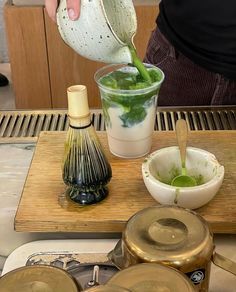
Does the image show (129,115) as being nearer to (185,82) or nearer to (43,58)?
(185,82)

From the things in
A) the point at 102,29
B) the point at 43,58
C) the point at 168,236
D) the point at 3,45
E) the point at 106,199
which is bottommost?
the point at 3,45

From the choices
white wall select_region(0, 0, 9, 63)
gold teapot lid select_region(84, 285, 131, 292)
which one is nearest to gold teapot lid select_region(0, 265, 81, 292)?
gold teapot lid select_region(84, 285, 131, 292)

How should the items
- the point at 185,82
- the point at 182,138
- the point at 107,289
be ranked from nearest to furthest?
the point at 107,289 < the point at 182,138 < the point at 185,82

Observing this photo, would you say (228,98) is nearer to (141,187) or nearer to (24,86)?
(141,187)

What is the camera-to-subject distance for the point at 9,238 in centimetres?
94

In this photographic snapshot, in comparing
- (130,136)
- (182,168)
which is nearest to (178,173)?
(182,168)

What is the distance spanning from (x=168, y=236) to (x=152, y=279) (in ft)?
0.34

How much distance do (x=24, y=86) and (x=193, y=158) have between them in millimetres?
1358

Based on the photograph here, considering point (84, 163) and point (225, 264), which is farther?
point (84, 163)

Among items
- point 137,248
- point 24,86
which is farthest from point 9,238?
point 24,86

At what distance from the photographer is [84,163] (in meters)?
0.93

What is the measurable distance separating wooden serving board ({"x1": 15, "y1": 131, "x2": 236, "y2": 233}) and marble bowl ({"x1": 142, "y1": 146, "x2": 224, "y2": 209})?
4 cm

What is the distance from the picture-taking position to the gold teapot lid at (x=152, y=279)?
0.59 metres

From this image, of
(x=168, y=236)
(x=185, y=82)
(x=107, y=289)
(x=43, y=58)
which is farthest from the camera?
(x=43, y=58)
